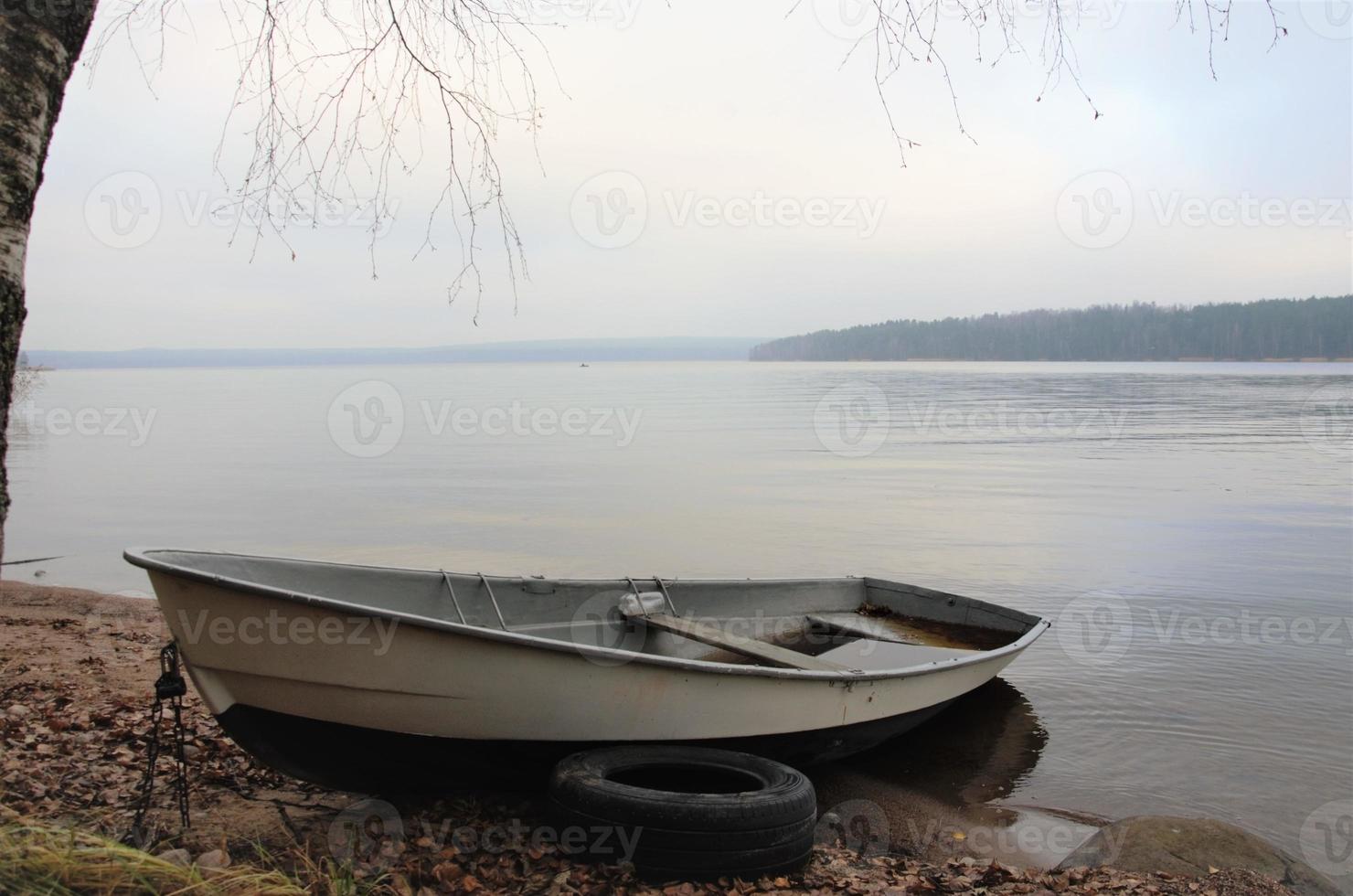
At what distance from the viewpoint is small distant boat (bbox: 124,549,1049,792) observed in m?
4.82

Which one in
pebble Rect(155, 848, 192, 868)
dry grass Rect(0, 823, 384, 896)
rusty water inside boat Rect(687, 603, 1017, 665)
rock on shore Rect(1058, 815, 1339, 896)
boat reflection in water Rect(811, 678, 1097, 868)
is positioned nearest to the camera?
dry grass Rect(0, 823, 384, 896)

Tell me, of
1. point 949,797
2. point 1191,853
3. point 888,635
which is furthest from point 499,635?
point 888,635

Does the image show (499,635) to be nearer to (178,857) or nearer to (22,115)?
(178,857)

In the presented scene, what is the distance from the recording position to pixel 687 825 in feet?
15.7

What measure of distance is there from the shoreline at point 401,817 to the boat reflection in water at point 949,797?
18mm

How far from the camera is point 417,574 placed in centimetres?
682

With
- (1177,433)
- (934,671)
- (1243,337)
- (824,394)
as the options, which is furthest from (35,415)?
(1243,337)

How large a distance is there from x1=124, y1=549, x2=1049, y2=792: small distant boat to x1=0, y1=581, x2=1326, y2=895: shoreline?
25cm

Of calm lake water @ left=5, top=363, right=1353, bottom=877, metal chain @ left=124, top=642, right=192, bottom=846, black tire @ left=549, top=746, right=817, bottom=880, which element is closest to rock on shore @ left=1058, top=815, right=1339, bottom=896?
calm lake water @ left=5, top=363, right=1353, bottom=877

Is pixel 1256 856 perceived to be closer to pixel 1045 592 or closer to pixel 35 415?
pixel 1045 592

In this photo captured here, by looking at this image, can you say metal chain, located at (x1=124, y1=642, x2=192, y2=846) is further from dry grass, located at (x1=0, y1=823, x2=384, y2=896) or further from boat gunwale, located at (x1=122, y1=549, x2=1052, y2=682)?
dry grass, located at (x1=0, y1=823, x2=384, y2=896)

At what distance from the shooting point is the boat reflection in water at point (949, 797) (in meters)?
6.35

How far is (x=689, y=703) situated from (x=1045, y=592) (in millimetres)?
9534

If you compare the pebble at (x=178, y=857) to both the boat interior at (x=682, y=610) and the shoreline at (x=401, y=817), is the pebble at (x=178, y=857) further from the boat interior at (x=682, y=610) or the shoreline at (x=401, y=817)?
the boat interior at (x=682, y=610)
